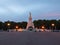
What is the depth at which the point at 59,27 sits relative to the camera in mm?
95812

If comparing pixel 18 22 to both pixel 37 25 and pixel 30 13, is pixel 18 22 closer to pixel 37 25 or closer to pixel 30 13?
pixel 37 25

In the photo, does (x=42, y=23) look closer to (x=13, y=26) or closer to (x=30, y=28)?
(x=13, y=26)

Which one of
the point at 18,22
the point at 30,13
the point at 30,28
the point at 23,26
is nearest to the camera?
the point at 30,28

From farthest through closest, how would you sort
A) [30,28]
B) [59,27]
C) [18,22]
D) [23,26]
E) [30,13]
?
[18,22] < [23,26] < [59,27] < [30,13] < [30,28]

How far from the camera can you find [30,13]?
8362 cm

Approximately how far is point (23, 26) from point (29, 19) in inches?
908

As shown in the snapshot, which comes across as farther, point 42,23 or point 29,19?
point 42,23

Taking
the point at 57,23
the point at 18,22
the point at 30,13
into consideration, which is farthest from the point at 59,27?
the point at 18,22

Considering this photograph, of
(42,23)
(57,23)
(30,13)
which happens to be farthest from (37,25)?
(30,13)

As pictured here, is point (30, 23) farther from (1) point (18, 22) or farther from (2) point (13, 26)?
(1) point (18, 22)

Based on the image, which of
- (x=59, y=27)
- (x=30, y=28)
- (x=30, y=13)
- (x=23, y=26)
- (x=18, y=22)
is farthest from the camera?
(x=18, y=22)

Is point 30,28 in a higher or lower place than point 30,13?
lower

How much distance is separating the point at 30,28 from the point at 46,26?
918 inches

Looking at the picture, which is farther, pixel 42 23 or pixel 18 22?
pixel 18 22
